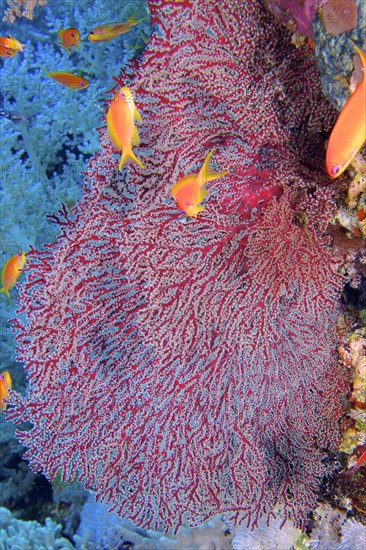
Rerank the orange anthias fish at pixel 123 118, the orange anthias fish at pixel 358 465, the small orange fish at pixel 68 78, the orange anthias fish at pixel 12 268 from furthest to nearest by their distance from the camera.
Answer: the small orange fish at pixel 68 78
the orange anthias fish at pixel 12 268
the orange anthias fish at pixel 358 465
the orange anthias fish at pixel 123 118

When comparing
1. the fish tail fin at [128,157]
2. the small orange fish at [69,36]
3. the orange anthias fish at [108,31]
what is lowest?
the fish tail fin at [128,157]

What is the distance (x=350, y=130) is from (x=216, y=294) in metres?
1.27

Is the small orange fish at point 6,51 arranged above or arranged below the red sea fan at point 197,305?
above

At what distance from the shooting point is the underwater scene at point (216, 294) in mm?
2238

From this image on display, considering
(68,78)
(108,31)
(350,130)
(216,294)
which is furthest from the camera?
(68,78)

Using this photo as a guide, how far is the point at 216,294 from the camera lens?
8.41ft

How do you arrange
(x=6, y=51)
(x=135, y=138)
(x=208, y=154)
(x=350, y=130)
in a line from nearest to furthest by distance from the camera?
(x=350, y=130)
(x=135, y=138)
(x=208, y=154)
(x=6, y=51)

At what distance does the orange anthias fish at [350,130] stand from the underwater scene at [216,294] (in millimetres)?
363

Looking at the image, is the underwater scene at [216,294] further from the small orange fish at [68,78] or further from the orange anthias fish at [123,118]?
the small orange fish at [68,78]

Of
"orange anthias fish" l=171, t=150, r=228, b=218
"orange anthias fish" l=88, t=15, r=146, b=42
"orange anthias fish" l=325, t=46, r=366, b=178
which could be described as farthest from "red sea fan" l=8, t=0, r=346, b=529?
"orange anthias fish" l=88, t=15, r=146, b=42

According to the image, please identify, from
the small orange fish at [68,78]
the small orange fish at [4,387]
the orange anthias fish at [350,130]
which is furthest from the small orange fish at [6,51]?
the orange anthias fish at [350,130]

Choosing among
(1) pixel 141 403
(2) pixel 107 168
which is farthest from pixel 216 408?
(2) pixel 107 168

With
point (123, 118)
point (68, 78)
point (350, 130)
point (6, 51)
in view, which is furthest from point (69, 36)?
point (350, 130)

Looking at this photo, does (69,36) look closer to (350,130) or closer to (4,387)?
(4,387)
